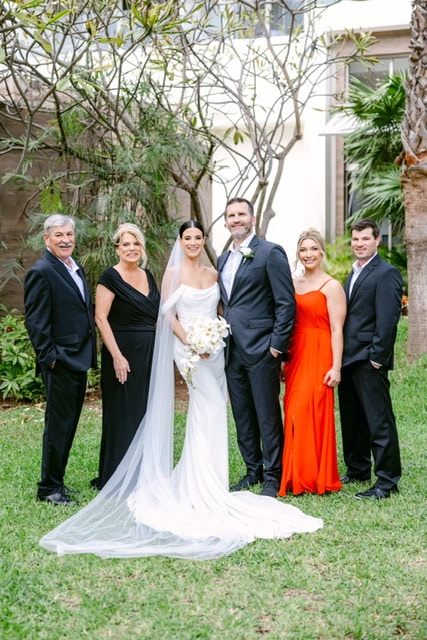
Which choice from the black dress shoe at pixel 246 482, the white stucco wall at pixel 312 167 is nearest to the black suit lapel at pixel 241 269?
the black dress shoe at pixel 246 482

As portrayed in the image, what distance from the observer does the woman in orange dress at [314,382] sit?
5.54m

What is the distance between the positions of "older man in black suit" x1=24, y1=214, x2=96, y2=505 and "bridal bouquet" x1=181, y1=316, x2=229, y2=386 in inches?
27.5

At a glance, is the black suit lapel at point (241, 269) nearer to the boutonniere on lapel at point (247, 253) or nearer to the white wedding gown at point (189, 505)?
the boutonniere on lapel at point (247, 253)

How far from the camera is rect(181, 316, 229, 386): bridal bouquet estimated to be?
216 inches

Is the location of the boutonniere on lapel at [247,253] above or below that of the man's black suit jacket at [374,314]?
above

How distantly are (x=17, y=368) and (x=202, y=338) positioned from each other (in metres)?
4.64

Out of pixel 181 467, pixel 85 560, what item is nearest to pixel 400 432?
pixel 181 467

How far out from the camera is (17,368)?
9.47 m

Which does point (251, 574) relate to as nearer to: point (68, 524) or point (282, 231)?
point (68, 524)

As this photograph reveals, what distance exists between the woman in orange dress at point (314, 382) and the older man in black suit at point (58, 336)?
1524 mm

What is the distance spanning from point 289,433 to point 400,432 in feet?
8.07

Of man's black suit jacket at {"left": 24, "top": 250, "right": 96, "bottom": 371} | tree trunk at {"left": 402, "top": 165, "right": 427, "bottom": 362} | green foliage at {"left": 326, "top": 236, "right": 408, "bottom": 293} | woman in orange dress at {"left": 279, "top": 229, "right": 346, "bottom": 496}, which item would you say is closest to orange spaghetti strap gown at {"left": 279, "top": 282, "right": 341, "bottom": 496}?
woman in orange dress at {"left": 279, "top": 229, "right": 346, "bottom": 496}

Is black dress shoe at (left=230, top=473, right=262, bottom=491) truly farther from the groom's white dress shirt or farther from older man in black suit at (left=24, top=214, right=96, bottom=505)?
the groom's white dress shirt

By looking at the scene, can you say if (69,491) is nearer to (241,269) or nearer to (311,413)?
(311,413)
